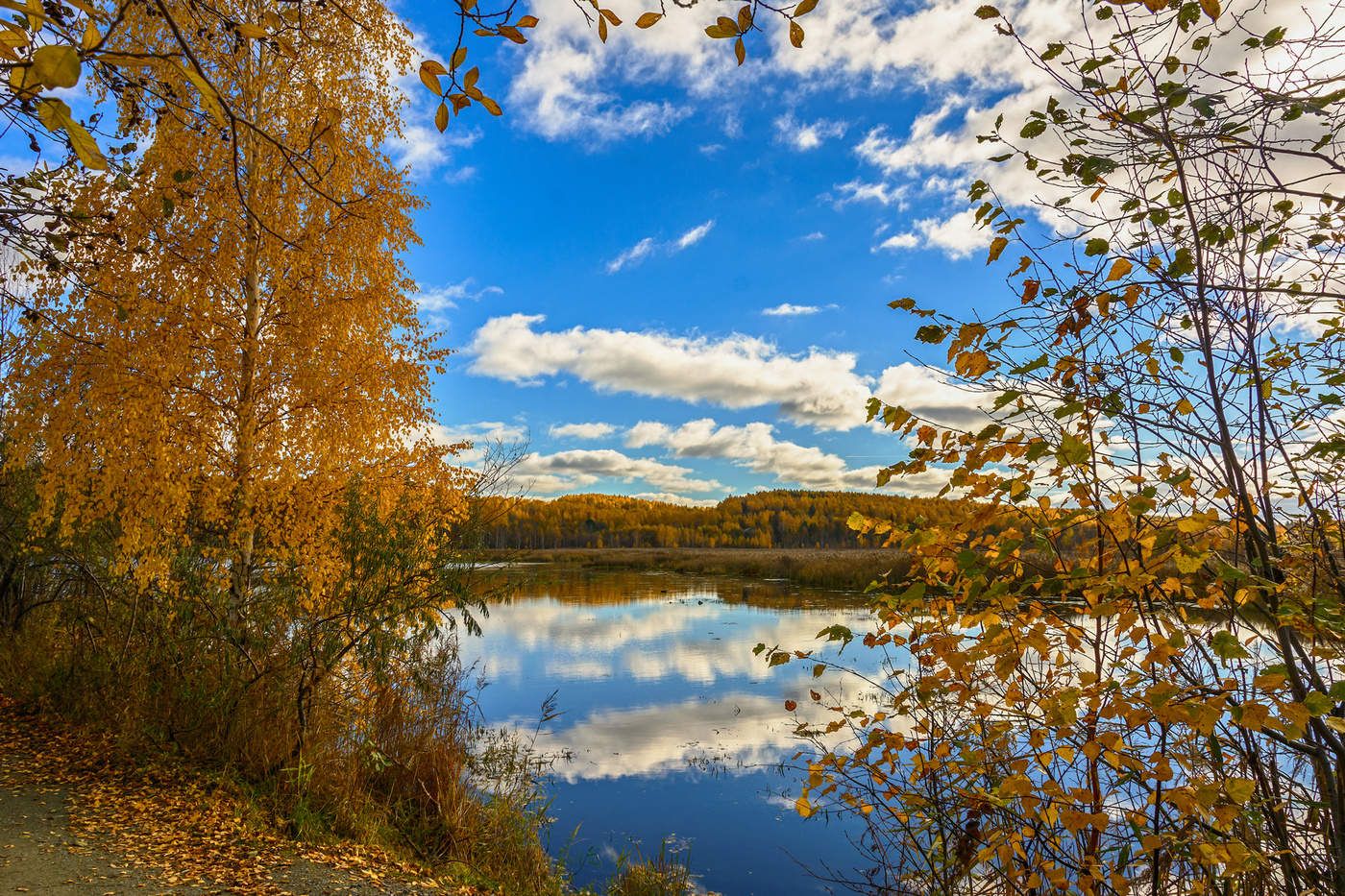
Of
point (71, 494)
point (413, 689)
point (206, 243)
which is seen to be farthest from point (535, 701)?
point (206, 243)

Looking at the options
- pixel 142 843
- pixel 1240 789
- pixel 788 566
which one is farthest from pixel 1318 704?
pixel 788 566

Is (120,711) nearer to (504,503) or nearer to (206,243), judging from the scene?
(504,503)

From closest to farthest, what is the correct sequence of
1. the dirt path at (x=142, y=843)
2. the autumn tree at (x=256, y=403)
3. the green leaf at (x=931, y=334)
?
the green leaf at (x=931, y=334) < the dirt path at (x=142, y=843) < the autumn tree at (x=256, y=403)

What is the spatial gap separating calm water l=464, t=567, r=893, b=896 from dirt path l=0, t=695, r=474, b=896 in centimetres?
279

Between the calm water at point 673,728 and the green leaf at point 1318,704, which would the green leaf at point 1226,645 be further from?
the calm water at point 673,728

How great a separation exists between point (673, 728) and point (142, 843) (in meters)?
7.98

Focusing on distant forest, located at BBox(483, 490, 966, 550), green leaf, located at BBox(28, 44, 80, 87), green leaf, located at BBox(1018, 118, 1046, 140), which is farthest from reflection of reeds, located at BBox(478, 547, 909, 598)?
distant forest, located at BBox(483, 490, 966, 550)

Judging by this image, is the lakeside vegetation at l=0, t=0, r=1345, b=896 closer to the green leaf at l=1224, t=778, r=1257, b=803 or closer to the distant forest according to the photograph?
the green leaf at l=1224, t=778, r=1257, b=803

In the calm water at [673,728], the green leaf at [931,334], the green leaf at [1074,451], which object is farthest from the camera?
the calm water at [673,728]

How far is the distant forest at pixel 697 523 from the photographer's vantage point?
328ft

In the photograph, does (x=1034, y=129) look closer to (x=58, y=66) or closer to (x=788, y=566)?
(x=58, y=66)

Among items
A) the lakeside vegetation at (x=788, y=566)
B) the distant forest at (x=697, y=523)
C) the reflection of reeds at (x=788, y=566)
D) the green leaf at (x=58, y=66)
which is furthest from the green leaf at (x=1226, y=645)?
the distant forest at (x=697, y=523)

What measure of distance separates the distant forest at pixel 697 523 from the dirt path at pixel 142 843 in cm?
8180

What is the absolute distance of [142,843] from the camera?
4.73 meters
